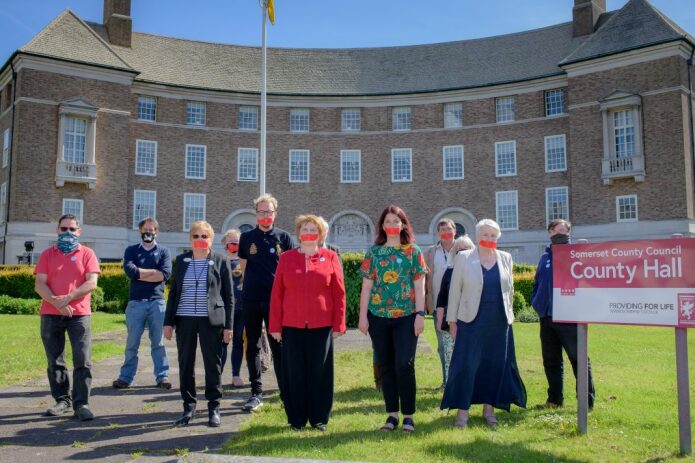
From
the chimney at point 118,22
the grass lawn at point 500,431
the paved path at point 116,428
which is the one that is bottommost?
the paved path at point 116,428

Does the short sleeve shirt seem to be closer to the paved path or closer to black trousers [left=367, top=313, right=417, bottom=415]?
black trousers [left=367, top=313, right=417, bottom=415]

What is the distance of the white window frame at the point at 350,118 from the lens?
37.2 m

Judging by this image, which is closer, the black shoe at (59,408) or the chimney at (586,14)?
the black shoe at (59,408)

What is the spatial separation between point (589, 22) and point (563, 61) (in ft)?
17.3

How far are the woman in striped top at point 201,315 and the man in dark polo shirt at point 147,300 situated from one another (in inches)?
77.0

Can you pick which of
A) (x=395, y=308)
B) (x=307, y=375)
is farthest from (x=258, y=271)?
(x=395, y=308)

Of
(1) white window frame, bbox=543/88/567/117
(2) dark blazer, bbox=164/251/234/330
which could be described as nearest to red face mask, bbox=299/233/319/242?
(2) dark blazer, bbox=164/251/234/330

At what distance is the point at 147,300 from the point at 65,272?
5.80 feet

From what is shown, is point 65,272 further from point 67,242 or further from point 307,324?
point 307,324

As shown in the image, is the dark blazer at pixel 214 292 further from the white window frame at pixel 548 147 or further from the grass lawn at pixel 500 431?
the white window frame at pixel 548 147

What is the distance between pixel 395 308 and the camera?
6023mm

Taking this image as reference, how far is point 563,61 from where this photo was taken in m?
32.5

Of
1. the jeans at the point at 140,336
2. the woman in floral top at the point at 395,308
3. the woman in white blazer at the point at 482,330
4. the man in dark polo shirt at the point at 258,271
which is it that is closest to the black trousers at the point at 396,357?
the woman in floral top at the point at 395,308

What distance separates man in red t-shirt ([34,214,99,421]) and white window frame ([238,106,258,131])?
101 ft
